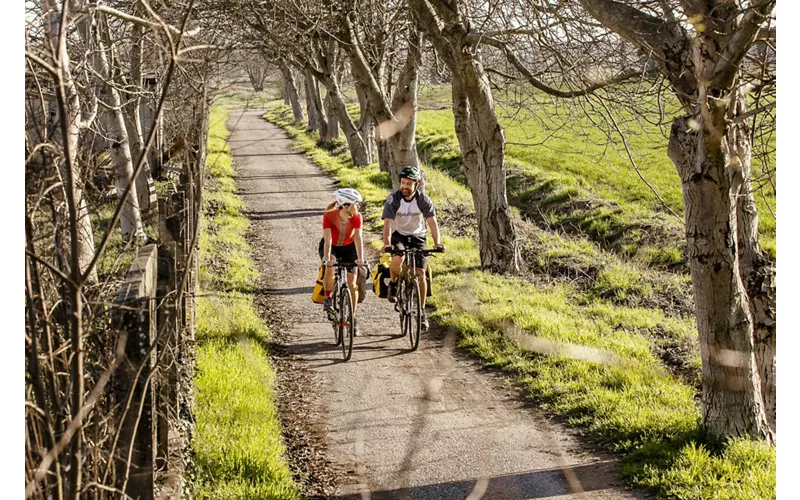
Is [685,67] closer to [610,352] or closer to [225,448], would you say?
[610,352]

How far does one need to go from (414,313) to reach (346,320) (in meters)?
0.89

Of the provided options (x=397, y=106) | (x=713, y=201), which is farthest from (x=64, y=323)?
(x=397, y=106)

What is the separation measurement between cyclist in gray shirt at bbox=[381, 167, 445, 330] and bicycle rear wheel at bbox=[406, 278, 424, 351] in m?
0.09

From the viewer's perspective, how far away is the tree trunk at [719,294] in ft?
20.5

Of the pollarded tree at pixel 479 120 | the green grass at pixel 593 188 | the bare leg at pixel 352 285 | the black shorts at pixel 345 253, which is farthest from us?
the green grass at pixel 593 188

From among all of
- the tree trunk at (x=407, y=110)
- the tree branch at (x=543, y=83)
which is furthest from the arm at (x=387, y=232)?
the tree trunk at (x=407, y=110)

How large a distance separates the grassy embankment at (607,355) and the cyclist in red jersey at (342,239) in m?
1.66

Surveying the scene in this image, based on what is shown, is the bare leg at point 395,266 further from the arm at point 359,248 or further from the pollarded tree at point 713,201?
the pollarded tree at point 713,201

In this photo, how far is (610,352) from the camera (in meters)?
8.55

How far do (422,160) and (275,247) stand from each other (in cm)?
1419

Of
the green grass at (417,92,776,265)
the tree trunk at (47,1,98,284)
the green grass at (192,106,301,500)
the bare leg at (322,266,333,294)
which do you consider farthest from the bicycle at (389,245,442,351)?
the tree trunk at (47,1,98,284)

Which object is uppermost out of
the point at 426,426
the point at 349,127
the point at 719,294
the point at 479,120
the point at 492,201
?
the point at 349,127

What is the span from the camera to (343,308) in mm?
8812

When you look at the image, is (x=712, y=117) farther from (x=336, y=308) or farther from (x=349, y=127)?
(x=349, y=127)
